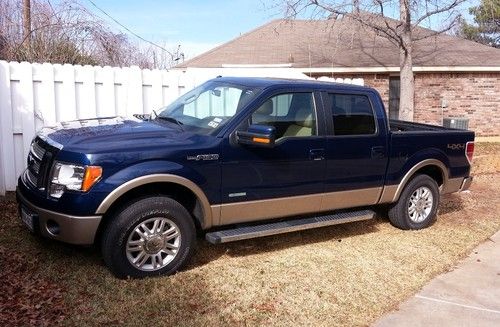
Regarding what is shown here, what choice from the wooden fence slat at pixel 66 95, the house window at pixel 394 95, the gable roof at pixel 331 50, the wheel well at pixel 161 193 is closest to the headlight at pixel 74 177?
the wheel well at pixel 161 193

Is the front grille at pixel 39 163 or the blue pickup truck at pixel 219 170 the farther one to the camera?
the front grille at pixel 39 163

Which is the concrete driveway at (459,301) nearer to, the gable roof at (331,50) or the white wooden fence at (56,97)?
the white wooden fence at (56,97)

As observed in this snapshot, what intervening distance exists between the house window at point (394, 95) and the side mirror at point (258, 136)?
44.5 ft

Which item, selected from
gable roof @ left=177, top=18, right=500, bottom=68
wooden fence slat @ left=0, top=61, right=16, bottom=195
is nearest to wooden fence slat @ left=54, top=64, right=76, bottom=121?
wooden fence slat @ left=0, top=61, right=16, bottom=195

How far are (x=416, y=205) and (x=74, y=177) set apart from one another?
172 inches

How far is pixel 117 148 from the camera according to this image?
4.55 meters

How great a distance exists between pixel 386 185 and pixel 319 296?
84.5 inches

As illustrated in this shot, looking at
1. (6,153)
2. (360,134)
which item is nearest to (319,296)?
Result: (360,134)

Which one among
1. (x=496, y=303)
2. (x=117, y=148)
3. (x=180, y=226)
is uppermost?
(x=117, y=148)

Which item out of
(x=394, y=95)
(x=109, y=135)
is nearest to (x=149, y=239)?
(x=109, y=135)

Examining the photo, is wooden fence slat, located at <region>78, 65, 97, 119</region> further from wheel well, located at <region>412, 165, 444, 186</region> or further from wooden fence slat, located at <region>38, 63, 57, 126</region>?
wheel well, located at <region>412, 165, 444, 186</region>

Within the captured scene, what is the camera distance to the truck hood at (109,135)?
4.57 m

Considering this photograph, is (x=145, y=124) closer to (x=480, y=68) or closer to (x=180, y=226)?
(x=180, y=226)

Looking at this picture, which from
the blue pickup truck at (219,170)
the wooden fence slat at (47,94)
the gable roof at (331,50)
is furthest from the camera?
the gable roof at (331,50)
